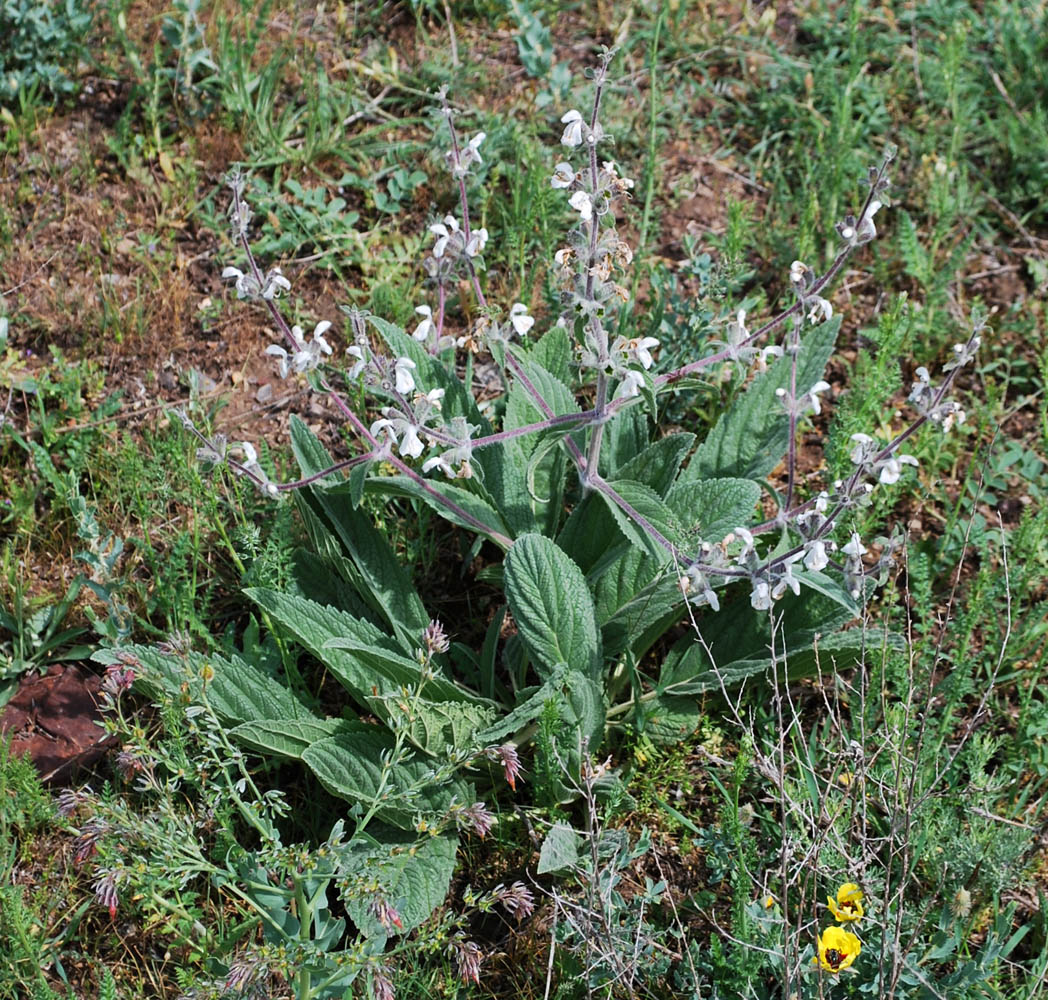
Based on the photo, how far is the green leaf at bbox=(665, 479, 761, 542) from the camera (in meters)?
2.67

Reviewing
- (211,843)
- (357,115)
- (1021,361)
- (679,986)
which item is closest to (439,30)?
(357,115)

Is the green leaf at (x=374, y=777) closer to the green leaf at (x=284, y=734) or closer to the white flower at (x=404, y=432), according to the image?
the green leaf at (x=284, y=734)

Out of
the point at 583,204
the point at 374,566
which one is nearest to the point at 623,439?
the point at 374,566

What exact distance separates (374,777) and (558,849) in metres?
0.43

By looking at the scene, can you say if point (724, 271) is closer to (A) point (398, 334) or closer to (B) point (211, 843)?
(A) point (398, 334)

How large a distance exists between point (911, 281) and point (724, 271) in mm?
1058

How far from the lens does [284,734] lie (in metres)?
2.52

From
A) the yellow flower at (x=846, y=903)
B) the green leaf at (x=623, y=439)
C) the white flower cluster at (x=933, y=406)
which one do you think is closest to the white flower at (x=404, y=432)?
the green leaf at (x=623, y=439)

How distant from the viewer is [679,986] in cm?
248

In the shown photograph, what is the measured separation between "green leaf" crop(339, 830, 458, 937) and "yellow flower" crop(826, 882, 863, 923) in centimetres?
80

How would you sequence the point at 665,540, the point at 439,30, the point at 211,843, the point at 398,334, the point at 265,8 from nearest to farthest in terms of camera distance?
1. the point at 665,540
2. the point at 211,843
3. the point at 398,334
4. the point at 265,8
5. the point at 439,30

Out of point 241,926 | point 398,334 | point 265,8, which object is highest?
point 265,8

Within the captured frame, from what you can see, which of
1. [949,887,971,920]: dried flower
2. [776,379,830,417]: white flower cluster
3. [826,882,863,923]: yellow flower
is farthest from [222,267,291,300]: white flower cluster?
[949,887,971,920]: dried flower

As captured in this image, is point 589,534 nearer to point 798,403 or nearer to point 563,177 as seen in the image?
point 798,403
